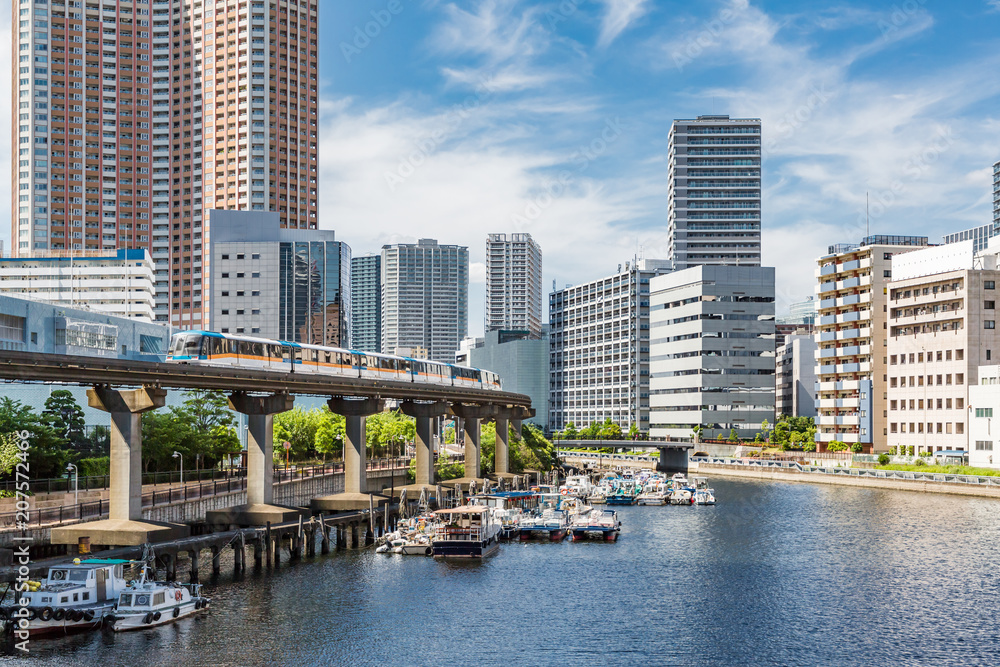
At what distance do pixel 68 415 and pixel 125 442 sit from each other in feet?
76.6

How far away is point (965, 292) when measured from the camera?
13712 cm

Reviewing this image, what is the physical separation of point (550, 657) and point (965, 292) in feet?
369

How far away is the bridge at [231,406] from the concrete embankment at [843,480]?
52151 millimetres

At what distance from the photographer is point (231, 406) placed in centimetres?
7250

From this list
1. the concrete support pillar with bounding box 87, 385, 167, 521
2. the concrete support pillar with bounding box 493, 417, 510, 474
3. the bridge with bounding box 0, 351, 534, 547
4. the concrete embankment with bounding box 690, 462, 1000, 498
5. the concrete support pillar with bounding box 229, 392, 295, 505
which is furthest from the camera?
the concrete support pillar with bounding box 493, 417, 510, 474

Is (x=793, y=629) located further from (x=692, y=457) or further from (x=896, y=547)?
(x=692, y=457)

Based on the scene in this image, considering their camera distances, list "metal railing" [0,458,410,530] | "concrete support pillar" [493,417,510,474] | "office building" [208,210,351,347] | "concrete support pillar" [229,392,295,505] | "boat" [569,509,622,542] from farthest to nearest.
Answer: "office building" [208,210,351,347]
"concrete support pillar" [493,417,510,474]
"boat" [569,509,622,542]
"concrete support pillar" [229,392,295,505]
"metal railing" [0,458,410,530]

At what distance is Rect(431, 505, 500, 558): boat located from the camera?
7094 centimetres

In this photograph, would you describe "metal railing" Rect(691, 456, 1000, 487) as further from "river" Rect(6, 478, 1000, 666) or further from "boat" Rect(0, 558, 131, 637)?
"boat" Rect(0, 558, 131, 637)

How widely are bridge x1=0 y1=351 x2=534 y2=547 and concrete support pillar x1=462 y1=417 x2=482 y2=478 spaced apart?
2.80m

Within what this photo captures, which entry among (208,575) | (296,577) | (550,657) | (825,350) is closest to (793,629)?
(550,657)

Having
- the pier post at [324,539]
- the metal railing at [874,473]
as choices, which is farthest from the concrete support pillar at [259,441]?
the metal railing at [874,473]

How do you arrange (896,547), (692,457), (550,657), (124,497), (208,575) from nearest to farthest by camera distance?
1. (550,657)
2. (124,497)
3. (208,575)
4. (896,547)
5. (692,457)

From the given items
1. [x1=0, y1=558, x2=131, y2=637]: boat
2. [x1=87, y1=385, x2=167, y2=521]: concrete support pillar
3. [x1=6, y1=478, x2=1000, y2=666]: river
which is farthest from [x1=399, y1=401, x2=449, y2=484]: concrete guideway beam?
[x1=0, y1=558, x2=131, y2=637]: boat
